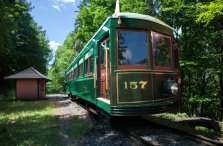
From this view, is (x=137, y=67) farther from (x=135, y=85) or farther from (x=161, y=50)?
(x=161, y=50)

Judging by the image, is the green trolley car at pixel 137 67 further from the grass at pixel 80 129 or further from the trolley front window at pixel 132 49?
the grass at pixel 80 129

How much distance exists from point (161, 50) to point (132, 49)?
3.08 ft

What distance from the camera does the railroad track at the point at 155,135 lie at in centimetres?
658

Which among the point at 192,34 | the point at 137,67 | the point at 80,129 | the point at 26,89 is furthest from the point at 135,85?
the point at 26,89

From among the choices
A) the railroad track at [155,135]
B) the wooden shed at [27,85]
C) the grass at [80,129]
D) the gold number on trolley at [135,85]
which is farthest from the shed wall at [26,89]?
the gold number on trolley at [135,85]

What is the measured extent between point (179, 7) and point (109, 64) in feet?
29.0

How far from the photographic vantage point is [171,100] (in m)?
8.05

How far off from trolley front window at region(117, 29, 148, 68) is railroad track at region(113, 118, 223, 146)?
1.85 metres

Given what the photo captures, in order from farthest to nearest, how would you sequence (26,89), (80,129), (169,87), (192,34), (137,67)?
(26,89) < (192,34) < (80,129) < (169,87) < (137,67)

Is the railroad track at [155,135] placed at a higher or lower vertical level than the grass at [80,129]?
higher

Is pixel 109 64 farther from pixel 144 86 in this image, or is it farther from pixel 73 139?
pixel 73 139

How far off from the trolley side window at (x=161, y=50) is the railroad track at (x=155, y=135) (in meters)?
1.86

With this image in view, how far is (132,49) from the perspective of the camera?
7500 millimetres

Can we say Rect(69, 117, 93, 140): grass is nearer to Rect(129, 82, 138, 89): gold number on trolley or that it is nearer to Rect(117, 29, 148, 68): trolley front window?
Rect(129, 82, 138, 89): gold number on trolley
